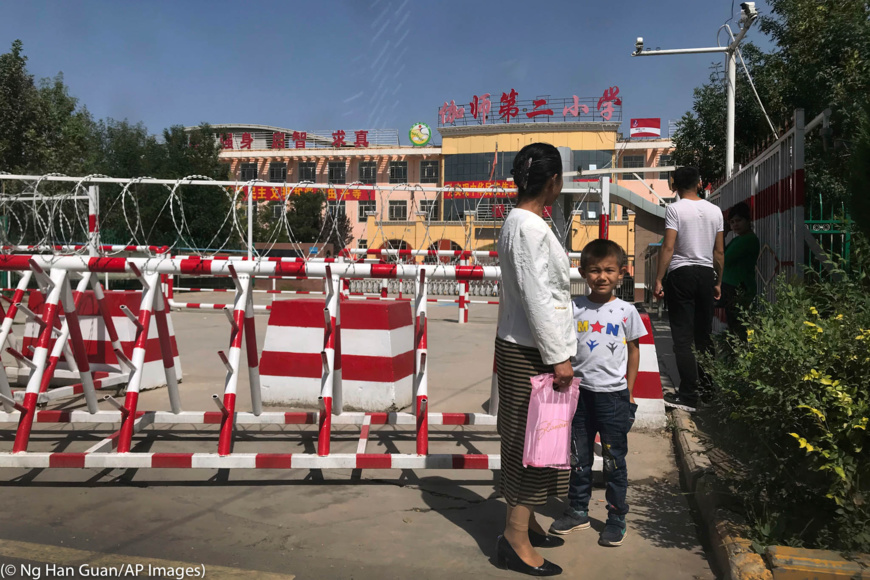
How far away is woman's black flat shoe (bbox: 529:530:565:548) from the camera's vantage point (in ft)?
12.0

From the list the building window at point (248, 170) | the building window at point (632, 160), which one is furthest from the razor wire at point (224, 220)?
the building window at point (248, 170)

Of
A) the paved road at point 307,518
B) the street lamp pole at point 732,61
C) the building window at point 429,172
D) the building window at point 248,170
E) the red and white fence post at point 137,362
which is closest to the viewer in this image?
the paved road at point 307,518

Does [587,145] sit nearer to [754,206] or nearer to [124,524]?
[754,206]

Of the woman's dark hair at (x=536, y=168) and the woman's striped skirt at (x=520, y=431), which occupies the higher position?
the woman's dark hair at (x=536, y=168)

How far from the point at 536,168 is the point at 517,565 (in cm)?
179

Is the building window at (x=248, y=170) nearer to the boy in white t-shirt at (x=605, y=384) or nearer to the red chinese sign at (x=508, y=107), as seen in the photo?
the red chinese sign at (x=508, y=107)

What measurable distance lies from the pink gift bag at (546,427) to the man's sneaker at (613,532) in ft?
2.31

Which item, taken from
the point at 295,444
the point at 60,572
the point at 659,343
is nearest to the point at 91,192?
the point at 295,444

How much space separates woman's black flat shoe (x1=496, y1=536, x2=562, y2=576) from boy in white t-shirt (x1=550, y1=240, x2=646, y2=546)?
485mm

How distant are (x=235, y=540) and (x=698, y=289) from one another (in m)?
4.01

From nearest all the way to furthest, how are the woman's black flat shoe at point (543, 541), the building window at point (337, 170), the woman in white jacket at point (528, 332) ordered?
the woman in white jacket at point (528, 332), the woman's black flat shoe at point (543, 541), the building window at point (337, 170)

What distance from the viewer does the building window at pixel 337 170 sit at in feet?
191

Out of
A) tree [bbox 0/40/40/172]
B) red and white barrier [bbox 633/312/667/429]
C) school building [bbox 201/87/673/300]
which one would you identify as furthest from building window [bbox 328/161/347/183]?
red and white barrier [bbox 633/312/667/429]

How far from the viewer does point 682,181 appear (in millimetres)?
6027
